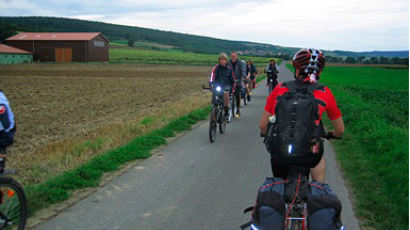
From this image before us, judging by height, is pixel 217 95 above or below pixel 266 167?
above

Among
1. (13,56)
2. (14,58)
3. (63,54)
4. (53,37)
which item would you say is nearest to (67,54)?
(63,54)

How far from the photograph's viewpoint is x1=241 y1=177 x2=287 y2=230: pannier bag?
9.73 ft

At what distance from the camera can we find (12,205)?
12.9 ft

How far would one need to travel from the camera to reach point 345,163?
24.5ft

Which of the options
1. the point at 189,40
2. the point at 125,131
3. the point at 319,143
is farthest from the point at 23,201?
the point at 189,40

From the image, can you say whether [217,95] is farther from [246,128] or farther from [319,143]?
[319,143]

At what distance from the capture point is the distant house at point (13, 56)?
2663 inches

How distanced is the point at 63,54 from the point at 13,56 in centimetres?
931

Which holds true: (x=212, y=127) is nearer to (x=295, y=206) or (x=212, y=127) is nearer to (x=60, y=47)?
(x=295, y=206)

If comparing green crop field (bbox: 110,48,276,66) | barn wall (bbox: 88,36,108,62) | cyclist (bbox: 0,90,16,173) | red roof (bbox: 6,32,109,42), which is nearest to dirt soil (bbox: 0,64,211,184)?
cyclist (bbox: 0,90,16,173)

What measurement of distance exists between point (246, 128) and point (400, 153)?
4502mm

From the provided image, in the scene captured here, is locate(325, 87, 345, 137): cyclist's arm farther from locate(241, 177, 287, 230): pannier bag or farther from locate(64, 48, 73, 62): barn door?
locate(64, 48, 73, 62): barn door

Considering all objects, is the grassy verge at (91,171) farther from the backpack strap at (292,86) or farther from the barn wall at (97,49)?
the barn wall at (97,49)

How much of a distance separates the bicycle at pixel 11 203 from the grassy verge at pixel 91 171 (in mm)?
750
